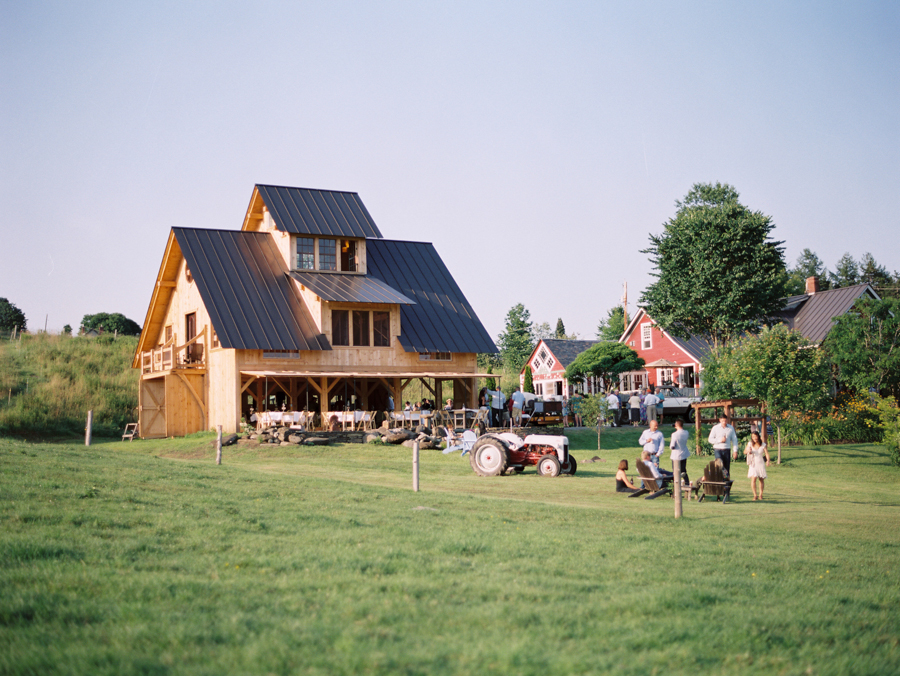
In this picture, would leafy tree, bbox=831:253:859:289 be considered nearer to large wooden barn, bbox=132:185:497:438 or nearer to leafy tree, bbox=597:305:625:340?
leafy tree, bbox=597:305:625:340

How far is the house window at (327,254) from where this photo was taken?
110 feet

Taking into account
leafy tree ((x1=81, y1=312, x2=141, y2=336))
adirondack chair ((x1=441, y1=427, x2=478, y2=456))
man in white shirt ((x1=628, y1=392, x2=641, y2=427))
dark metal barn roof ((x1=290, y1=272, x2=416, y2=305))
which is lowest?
adirondack chair ((x1=441, y1=427, x2=478, y2=456))

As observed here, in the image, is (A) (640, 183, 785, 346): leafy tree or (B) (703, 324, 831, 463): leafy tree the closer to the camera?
(B) (703, 324, 831, 463): leafy tree

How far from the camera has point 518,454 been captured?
797 inches

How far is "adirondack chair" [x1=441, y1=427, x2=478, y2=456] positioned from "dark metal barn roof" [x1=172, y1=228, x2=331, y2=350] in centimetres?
746

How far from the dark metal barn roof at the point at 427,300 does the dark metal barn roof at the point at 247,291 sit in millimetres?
4160

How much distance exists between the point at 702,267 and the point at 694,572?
33.9 meters

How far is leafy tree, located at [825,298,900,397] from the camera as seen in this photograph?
31.1m

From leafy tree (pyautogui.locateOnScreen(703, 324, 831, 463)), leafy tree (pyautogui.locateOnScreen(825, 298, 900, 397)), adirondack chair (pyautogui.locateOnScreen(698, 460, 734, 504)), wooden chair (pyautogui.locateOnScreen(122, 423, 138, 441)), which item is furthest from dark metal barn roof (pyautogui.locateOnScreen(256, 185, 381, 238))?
adirondack chair (pyautogui.locateOnScreen(698, 460, 734, 504))

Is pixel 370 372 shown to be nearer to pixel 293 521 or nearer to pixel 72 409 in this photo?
pixel 72 409

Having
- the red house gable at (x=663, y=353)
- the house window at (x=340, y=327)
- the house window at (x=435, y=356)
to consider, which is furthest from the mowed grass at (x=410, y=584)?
the red house gable at (x=663, y=353)

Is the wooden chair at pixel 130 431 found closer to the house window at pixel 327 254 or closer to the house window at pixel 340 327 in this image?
the house window at pixel 340 327

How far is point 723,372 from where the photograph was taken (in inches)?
1119

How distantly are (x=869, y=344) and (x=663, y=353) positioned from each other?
21.1 m
